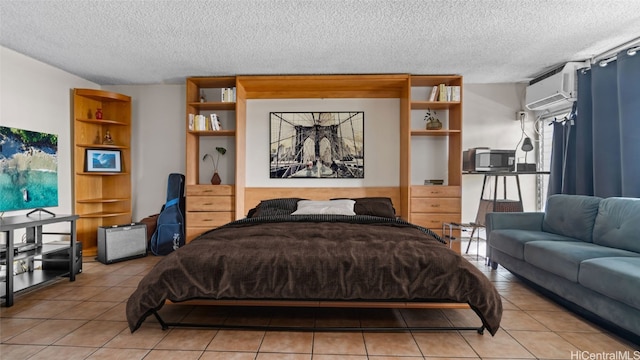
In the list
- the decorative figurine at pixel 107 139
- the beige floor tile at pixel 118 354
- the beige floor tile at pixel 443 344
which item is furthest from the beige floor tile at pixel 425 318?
the decorative figurine at pixel 107 139

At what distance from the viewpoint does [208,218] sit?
433cm

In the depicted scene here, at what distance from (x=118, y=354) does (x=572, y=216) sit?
3.74 meters

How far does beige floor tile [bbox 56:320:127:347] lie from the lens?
203 centimetres

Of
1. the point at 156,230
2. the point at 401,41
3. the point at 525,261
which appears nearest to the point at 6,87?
the point at 156,230

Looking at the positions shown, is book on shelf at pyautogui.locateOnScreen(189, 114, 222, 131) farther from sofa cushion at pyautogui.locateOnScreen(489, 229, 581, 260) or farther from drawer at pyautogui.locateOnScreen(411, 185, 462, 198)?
sofa cushion at pyautogui.locateOnScreen(489, 229, 581, 260)

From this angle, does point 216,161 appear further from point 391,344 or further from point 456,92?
point 391,344

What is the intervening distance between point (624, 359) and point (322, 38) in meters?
3.15

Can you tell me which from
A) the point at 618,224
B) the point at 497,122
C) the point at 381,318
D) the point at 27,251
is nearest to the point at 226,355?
the point at 381,318

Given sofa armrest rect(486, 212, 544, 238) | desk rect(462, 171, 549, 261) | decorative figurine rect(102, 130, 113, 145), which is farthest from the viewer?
decorative figurine rect(102, 130, 113, 145)

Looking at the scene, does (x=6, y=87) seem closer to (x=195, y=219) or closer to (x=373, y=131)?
(x=195, y=219)

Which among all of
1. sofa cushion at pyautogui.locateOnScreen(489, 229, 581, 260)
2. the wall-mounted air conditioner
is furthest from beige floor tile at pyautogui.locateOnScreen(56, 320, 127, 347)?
the wall-mounted air conditioner

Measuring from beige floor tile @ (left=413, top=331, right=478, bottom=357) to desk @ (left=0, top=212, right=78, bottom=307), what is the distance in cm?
304

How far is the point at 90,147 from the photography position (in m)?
4.33

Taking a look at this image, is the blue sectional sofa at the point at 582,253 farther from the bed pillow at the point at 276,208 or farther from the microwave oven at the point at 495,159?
the bed pillow at the point at 276,208
